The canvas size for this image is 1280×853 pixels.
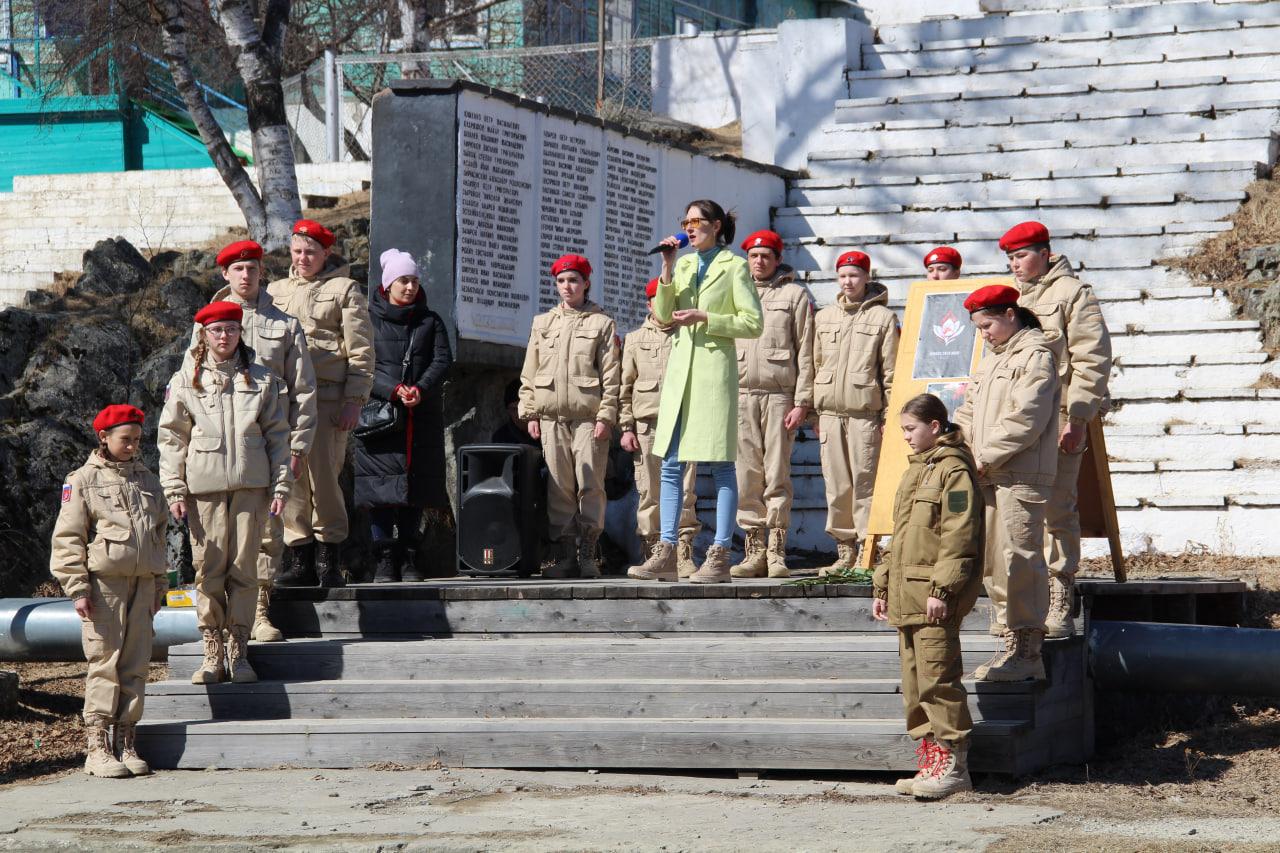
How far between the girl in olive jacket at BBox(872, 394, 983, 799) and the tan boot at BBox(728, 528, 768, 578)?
8.94ft

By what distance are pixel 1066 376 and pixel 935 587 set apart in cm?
175

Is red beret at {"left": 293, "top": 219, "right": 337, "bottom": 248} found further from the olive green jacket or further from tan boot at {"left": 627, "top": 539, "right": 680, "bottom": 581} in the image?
the olive green jacket

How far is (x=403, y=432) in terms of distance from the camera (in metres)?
10.4

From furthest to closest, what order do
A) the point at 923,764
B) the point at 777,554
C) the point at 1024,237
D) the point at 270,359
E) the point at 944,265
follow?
the point at 777,554 < the point at 944,265 < the point at 270,359 < the point at 1024,237 < the point at 923,764

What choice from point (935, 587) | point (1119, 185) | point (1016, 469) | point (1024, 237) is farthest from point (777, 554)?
point (1119, 185)

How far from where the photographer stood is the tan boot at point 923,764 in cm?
699

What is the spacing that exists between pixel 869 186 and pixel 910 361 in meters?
5.65

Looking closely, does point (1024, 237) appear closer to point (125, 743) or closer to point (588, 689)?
point (588, 689)

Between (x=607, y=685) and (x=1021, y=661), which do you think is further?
(x=607, y=685)

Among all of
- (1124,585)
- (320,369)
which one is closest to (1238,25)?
(1124,585)

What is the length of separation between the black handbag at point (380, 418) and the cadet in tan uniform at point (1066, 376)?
3.78m

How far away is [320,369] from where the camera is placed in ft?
31.0

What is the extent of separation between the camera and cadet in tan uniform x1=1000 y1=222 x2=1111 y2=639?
8000mm

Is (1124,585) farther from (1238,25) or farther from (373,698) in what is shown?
(1238,25)
